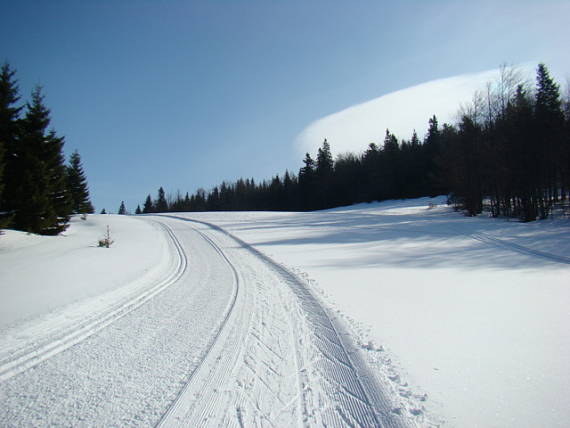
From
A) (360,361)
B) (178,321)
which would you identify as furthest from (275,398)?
(178,321)

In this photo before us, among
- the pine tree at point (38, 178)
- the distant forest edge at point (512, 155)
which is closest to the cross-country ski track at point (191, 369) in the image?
the pine tree at point (38, 178)

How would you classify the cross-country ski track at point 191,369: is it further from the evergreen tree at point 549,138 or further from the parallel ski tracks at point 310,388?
the evergreen tree at point 549,138

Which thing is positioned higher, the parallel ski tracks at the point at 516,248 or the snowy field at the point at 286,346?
the snowy field at the point at 286,346

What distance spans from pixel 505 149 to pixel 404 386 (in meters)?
21.2

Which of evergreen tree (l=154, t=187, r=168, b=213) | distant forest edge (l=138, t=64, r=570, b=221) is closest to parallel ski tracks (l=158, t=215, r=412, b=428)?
distant forest edge (l=138, t=64, r=570, b=221)

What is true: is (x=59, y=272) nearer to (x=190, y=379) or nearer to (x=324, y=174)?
(x=190, y=379)

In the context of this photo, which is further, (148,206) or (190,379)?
(148,206)

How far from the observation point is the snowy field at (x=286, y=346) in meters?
2.18

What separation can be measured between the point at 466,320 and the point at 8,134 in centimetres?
2162

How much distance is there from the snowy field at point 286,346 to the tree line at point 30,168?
990 cm

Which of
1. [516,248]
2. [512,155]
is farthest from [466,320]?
[512,155]

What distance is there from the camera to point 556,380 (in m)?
2.52

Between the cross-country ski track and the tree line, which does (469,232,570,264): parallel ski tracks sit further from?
the tree line

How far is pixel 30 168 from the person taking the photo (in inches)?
564
